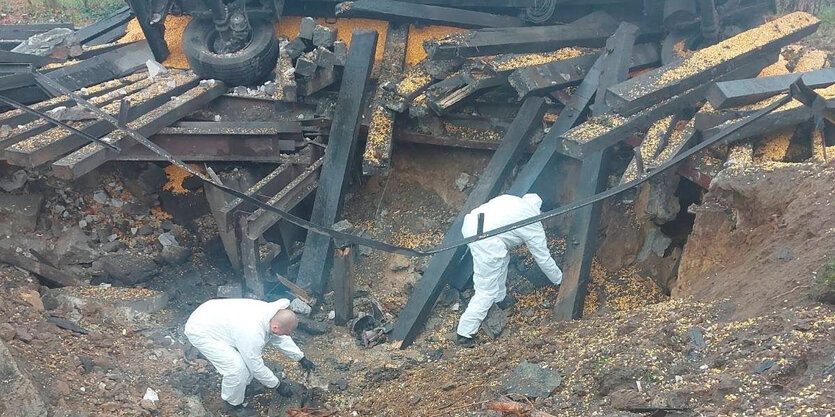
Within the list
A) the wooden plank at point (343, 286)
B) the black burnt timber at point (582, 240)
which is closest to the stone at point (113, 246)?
the wooden plank at point (343, 286)

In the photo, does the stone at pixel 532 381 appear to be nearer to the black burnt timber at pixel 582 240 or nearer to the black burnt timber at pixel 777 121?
the black burnt timber at pixel 582 240

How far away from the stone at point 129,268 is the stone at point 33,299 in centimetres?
97

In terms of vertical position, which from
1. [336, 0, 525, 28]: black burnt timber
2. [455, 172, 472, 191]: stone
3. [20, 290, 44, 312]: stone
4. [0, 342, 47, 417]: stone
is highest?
[336, 0, 525, 28]: black burnt timber

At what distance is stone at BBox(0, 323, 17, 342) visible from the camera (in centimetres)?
475

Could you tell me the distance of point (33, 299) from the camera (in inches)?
216

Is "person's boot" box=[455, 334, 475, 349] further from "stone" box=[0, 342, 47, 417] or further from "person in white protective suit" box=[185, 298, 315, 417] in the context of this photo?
"stone" box=[0, 342, 47, 417]

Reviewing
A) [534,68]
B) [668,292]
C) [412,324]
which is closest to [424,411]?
[412,324]

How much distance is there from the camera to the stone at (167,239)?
276 inches

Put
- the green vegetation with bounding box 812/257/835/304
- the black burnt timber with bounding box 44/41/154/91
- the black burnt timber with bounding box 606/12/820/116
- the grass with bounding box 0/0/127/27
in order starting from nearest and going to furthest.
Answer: the green vegetation with bounding box 812/257/835/304
the black burnt timber with bounding box 606/12/820/116
the black burnt timber with bounding box 44/41/154/91
the grass with bounding box 0/0/127/27

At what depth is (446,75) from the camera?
22.7ft

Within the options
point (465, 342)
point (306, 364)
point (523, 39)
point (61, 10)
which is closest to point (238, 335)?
point (306, 364)

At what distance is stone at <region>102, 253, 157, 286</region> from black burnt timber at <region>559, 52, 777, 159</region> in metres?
4.07

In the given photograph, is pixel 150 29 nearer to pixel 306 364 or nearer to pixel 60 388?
pixel 306 364

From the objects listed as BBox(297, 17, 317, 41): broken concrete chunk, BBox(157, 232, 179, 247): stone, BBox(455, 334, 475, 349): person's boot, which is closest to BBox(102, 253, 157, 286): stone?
BBox(157, 232, 179, 247): stone
